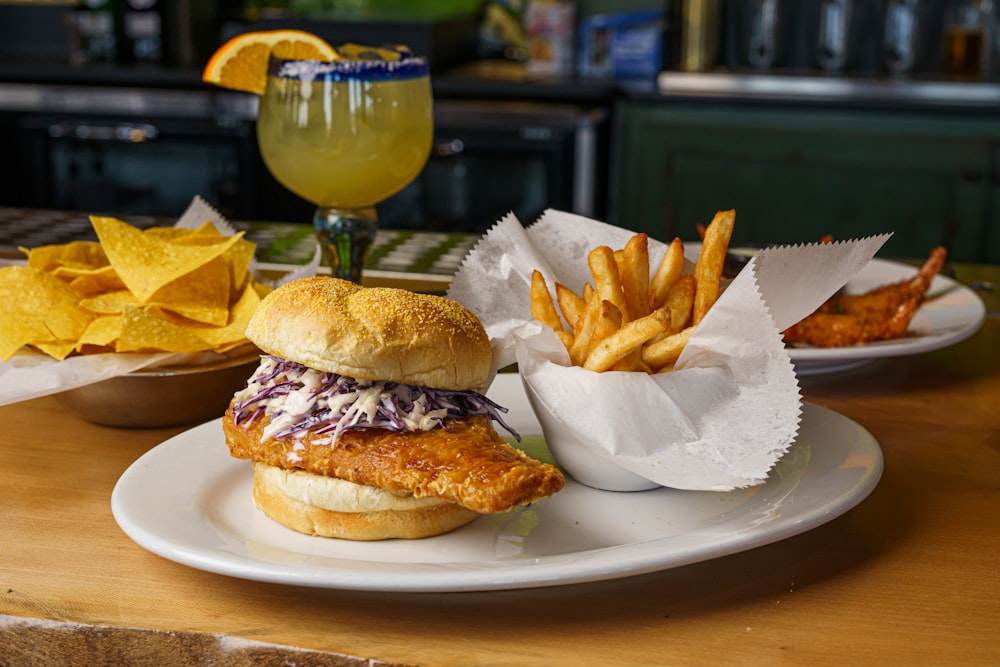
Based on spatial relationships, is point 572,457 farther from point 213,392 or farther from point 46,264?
point 46,264

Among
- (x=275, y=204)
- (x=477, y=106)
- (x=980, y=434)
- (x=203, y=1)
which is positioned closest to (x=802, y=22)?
→ (x=477, y=106)

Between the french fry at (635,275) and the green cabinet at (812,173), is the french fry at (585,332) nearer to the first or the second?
the french fry at (635,275)

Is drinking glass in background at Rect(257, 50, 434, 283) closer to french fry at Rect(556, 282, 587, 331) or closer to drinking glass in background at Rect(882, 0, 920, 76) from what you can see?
french fry at Rect(556, 282, 587, 331)

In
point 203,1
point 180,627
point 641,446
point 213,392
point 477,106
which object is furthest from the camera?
point 203,1

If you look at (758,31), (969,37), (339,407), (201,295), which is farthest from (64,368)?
(969,37)

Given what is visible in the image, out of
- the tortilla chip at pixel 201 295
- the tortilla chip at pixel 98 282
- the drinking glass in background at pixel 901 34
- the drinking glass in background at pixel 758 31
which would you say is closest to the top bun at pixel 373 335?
the tortilla chip at pixel 201 295

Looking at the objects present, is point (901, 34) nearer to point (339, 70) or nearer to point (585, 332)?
point (339, 70)

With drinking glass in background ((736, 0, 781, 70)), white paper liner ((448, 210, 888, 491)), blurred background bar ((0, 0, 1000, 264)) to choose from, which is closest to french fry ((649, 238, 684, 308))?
white paper liner ((448, 210, 888, 491))

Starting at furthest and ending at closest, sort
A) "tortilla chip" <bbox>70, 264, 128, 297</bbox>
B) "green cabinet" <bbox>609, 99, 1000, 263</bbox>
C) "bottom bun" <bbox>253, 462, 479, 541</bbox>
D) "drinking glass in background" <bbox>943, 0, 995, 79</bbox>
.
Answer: "drinking glass in background" <bbox>943, 0, 995, 79</bbox>
"green cabinet" <bbox>609, 99, 1000, 263</bbox>
"tortilla chip" <bbox>70, 264, 128, 297</bbox>
"bottom bun" <bbox>253, 462, 479, 541</bbox>

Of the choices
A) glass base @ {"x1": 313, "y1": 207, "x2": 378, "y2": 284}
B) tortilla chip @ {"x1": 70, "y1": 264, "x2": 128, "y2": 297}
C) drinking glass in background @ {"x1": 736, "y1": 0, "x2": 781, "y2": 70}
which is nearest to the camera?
tortilla chip @ {"x1": 70, "y1": 264, "x2": 128, "y2": 297}
